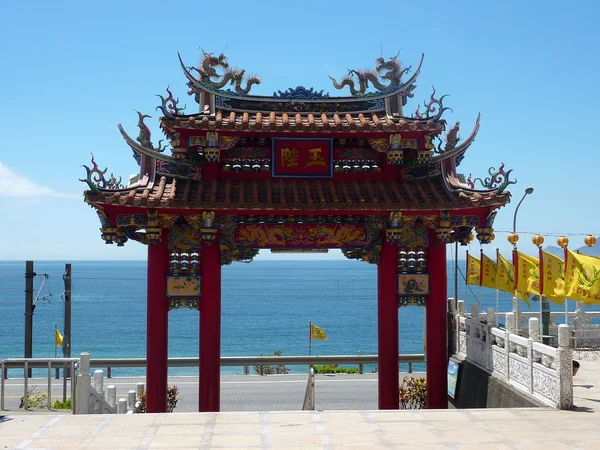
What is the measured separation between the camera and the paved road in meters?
25.0

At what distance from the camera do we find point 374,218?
17.1 meters

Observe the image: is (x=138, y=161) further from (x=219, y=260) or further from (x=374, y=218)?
(x=374, y=218)

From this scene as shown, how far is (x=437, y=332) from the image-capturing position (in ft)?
56.5

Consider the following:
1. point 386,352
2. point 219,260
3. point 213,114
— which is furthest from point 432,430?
point 213,114

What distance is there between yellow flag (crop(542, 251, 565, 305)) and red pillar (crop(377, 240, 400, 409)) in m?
3.63

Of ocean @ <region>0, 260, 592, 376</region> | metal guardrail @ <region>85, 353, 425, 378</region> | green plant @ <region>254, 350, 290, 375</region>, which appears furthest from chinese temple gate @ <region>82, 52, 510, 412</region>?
ocean @ <region>0, 260, 592, 376</region>

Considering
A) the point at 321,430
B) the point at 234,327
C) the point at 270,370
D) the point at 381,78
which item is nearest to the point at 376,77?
the point at 381,78

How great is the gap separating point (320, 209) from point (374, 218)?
5.71 feet

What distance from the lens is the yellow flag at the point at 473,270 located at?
65.4 ft

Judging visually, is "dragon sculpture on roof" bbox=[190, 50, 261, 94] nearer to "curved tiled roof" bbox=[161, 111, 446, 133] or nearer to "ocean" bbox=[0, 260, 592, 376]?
"curved tiled roof" bbox=[161, 111, 446, 133]

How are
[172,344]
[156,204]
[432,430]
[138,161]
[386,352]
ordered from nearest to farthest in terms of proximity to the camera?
1. [432,430]
2. [156,204]
3. [386,352]
4. [138,161]
5. [172,344]

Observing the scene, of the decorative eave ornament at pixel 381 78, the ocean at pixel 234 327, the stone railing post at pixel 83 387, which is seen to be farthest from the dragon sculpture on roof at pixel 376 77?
the ocean at pixel 234 327

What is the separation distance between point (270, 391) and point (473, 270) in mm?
11325

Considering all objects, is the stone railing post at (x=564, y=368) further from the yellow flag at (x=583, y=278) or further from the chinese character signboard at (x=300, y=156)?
the chinese character signboard at (x=300, y=156)
